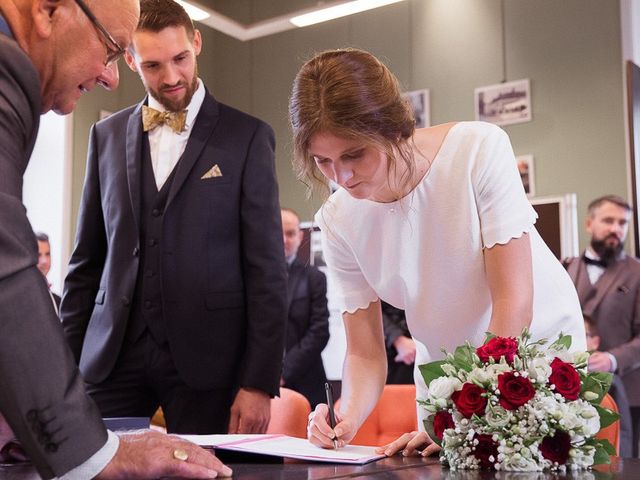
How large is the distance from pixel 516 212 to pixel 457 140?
0.23m

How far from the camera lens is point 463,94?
283 inches

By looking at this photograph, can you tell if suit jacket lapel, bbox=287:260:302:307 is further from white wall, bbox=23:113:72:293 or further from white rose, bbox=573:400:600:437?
white rose, bbox=573:400:600:437

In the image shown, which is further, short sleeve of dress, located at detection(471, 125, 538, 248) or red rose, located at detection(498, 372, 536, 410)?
short sleeve of dress, located at detection(471, 125, 538, 248)

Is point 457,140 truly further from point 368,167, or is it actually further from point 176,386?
point 176,386

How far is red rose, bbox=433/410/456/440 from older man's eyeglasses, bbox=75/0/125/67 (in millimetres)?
833

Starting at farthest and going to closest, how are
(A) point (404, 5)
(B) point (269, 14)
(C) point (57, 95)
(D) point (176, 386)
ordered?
(B) point (269, 14) → (A) point (404, 5) → (D) point (176, 386) → (C) point (57, 95)

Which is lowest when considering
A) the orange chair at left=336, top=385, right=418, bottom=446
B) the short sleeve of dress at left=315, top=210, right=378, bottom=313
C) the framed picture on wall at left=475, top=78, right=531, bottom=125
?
the orange chair at left=336, top=385, right=418, bottom=446

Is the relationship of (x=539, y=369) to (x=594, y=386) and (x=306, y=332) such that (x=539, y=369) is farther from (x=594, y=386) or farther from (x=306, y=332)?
(x=306, y=332)

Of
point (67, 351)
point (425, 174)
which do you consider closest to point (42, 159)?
point (425, 174)

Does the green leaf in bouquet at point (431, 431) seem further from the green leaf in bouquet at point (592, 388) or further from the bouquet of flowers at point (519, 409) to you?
the green leaf in bouquet at point (592, 388)

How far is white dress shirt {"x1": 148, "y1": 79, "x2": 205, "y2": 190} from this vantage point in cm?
253

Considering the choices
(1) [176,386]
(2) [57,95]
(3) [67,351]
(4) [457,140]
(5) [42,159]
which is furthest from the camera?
(5) [42,159]

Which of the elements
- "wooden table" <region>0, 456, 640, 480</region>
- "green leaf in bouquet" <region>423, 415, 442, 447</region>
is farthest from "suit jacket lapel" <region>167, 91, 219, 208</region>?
"green leaf in bouquet" <region>423, 415, 442, 447</region>

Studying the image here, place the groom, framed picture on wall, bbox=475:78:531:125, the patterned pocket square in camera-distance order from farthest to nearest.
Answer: framed picture on wall, bbox=475:78:531:125, the patterned pocket square, the groom
